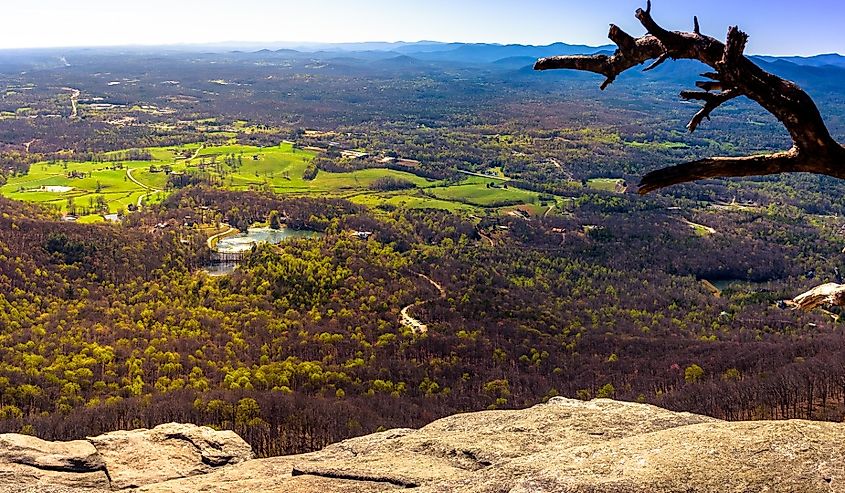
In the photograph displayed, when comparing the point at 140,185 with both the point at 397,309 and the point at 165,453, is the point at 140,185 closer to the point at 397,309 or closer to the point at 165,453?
the point at 397,309

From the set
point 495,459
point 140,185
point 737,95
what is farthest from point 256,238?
point 737,95

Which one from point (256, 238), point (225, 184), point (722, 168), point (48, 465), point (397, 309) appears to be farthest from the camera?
point (225, 184)

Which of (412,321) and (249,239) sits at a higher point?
(412,321)

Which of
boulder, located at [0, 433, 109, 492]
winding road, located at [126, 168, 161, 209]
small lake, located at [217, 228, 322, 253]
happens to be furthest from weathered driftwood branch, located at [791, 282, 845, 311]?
winding road, located at [126, 168, 161, 209]

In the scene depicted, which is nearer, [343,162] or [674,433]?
[674,433]

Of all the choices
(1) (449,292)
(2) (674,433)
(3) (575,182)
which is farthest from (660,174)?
(3) (575,182)

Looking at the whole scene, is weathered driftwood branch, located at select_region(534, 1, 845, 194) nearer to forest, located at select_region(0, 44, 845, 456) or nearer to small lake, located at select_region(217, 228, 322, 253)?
forest, located at select_region(0, 44, 845, 456)

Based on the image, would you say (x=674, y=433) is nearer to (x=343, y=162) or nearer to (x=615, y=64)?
(x=615, y=64)
